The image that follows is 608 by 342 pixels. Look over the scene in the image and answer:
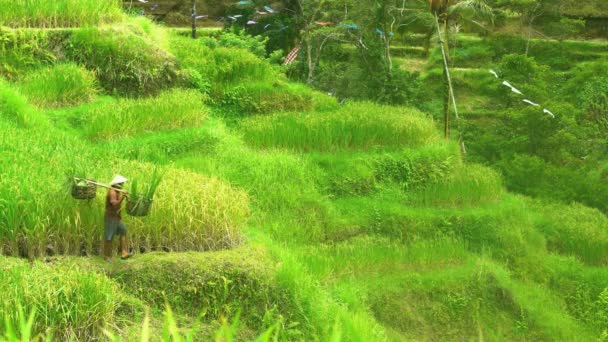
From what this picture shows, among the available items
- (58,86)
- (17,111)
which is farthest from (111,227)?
(58,86)

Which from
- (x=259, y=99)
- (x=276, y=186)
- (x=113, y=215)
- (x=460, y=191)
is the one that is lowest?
(x=460, y=191)

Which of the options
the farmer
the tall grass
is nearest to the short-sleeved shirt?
the farmer

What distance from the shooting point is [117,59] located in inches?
372

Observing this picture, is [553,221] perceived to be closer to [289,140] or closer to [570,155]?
[570,155]

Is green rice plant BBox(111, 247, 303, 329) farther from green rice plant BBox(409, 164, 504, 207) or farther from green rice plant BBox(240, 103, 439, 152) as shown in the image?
green rice plant BBox(409, 164, 504, 207)

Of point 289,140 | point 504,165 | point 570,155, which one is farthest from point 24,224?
point 570,155

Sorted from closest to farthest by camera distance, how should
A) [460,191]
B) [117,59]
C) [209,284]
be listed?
[209,284]
[117,59]
[460,191]

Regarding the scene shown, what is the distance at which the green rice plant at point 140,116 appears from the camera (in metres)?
8.15

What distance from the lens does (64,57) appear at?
30.6 feet

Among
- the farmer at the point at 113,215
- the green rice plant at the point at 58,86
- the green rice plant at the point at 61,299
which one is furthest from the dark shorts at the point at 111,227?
the green rice plant at the point at 58,86

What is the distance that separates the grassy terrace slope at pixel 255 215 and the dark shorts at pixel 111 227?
0.25 m

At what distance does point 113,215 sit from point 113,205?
8 cm

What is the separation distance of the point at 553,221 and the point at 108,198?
321 inches

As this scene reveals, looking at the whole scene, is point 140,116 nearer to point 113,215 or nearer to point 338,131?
point 338,131
